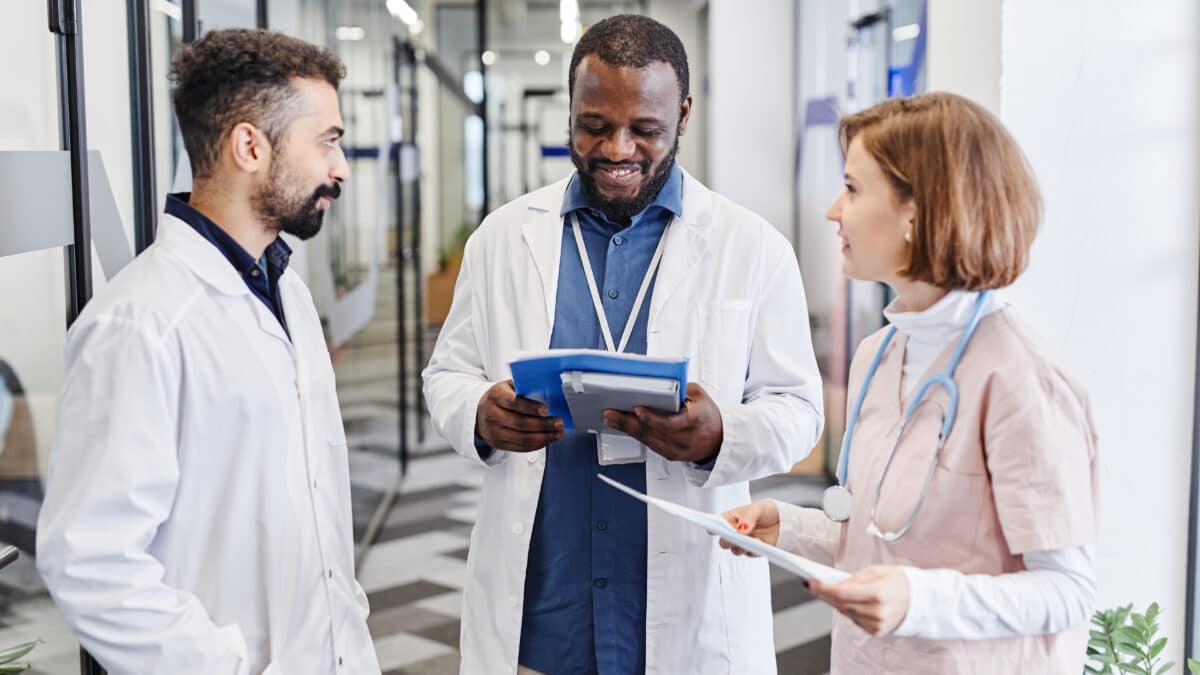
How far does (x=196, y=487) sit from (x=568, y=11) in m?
11.5

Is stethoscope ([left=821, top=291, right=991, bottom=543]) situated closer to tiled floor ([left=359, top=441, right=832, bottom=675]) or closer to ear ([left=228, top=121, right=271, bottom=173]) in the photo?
ear ([left=228, top=121, right=271, bottom=173])

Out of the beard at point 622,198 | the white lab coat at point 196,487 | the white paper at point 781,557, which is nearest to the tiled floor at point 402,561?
the white lab coat at point 196,487

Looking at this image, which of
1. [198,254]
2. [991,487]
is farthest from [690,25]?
[991,487]

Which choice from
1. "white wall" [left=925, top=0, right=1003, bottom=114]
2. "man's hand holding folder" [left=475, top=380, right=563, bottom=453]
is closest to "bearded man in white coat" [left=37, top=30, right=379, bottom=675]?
"man's hand holding folder" [left=475, top=380, right=563, bottom=453]

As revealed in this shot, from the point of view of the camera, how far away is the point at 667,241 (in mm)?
1889

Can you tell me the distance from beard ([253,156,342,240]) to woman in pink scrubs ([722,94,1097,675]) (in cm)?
76

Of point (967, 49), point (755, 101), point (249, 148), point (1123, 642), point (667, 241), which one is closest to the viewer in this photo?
point (249, 148)

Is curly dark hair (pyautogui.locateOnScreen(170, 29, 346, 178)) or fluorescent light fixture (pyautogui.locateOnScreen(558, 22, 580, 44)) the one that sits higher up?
fluorescent light fixture (pyautogui.locateOnScreen(558, 22, 580, 44))

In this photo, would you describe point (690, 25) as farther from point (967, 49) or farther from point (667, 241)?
point (667, 241)

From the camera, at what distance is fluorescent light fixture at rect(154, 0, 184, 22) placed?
2.73m

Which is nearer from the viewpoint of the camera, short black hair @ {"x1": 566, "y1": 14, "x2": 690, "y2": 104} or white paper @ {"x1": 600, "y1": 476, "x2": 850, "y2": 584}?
white paper @ {"x1": 600, "y1": 476, "x2": 850, "y2": 584}

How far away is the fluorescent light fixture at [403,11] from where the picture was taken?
19.9 feet

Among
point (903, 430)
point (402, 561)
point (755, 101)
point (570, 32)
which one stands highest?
point (570, 32)

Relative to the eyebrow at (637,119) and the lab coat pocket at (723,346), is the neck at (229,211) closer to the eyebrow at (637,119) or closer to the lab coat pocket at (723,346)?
the eyebrow at (637,119)
